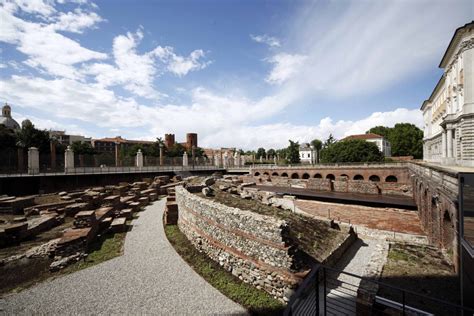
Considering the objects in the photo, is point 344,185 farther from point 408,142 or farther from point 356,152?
point 408,142

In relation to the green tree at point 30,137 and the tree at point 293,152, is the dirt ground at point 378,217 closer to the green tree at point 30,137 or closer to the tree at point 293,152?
the tree at point 293,152

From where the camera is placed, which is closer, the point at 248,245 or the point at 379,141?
the point at 248,245

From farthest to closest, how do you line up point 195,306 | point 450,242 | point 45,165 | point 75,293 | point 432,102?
point 432,102 < point 45,165 < point 450,242 < point 75,293 < point 195,306

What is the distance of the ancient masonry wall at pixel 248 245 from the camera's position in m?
7.14

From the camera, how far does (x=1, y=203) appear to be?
15406 millimetres

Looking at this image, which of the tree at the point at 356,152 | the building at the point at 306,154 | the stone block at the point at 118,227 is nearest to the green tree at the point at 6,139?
the stone block at the point at 118,227

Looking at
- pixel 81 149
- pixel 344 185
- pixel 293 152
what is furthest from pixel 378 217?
pixel 81 149

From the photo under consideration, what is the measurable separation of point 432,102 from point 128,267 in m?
54.5

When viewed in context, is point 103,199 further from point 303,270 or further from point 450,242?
point 450,242

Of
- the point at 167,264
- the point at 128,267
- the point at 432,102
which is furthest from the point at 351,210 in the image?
the point at 432,102

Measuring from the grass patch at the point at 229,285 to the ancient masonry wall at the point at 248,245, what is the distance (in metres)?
0.22

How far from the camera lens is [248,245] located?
26.2 ft

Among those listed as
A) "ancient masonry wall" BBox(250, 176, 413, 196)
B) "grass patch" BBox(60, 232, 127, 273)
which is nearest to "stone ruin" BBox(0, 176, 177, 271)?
"grass patch" BBox(60, 232, 127, 273)

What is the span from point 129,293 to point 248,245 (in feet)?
13.7
